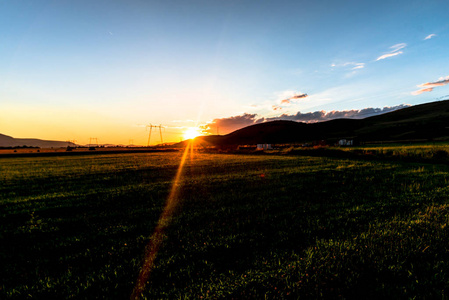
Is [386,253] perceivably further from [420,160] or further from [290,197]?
[420,160]

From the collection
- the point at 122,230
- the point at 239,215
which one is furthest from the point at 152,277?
the point at 239,215

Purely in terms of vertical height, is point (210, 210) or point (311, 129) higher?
point (311, 129)

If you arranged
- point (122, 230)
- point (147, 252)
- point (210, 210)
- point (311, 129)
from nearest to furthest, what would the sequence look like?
point (147, 252)
point (122, 230)
point (210, 210)
point (311, 129)

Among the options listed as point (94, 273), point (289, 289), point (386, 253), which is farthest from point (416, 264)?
point (94, 273)

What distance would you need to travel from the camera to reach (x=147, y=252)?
5.12m

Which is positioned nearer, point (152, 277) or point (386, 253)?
point (152, 277)

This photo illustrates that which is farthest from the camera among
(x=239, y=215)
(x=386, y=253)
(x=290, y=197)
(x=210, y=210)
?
(x=290, y=197)

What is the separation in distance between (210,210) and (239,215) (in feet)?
4.39

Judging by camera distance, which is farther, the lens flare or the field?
the lens flare

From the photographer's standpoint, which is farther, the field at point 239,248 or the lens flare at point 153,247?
the lens flare at point 153,247

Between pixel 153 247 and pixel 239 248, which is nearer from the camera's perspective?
pixel 239 248

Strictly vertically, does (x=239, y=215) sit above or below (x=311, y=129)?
below

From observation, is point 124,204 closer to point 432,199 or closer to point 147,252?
point 147,252

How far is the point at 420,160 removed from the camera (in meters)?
25.4
